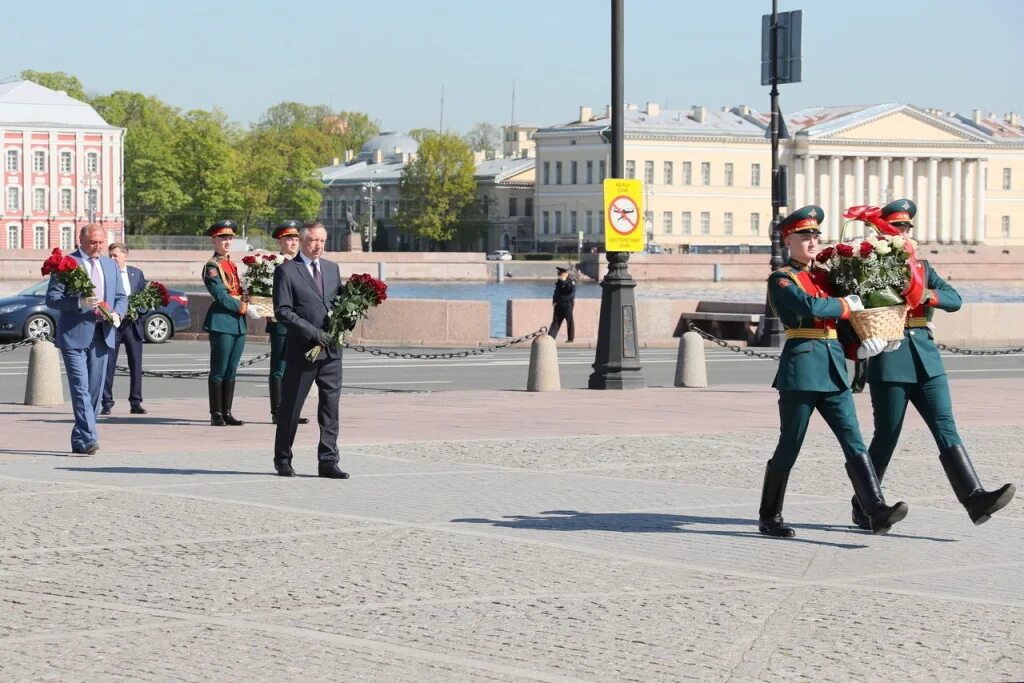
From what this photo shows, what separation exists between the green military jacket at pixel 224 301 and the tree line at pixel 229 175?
112042 mm

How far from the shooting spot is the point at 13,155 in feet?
430

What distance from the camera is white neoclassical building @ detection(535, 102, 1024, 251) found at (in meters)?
145

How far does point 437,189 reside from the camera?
15338 cm

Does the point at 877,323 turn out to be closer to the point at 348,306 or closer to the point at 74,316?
the point at 348,306

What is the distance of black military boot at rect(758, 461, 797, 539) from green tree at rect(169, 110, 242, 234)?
118 meters

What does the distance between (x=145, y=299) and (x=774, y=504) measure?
9784 millimetres

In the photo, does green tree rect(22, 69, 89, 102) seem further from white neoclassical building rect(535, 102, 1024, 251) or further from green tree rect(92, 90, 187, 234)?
white neoclassical building rect(535, 102, 1024, 251)

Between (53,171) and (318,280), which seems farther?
(53,171)

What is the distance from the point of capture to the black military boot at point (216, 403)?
15.4 m

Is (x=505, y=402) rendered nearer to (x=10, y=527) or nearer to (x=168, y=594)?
(x=10, y=527)

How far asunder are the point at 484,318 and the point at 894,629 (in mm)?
25574

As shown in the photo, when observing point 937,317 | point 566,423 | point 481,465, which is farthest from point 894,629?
point 937,317

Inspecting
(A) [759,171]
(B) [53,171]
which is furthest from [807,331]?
(A) [759,171]

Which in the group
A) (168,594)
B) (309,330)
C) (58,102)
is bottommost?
(168,594)
